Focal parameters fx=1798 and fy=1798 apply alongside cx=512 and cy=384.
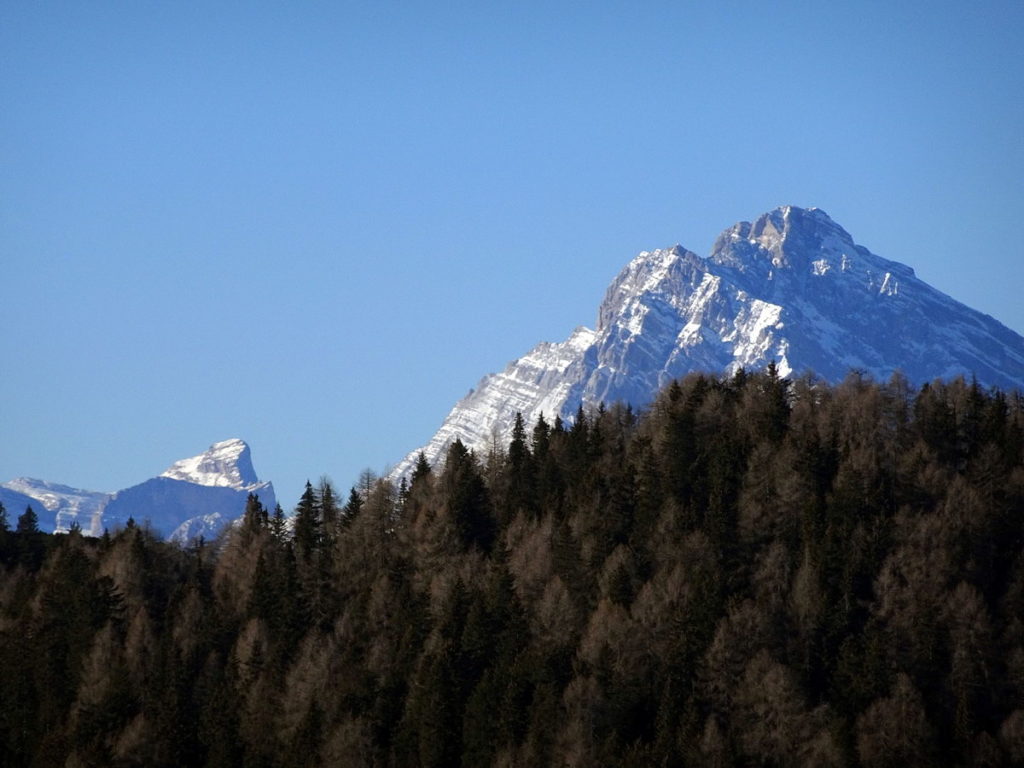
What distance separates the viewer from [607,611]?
159m

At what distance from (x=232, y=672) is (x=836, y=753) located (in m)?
60.6

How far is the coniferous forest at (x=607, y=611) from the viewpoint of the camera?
478 feet

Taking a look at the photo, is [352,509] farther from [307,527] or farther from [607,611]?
[607,611]

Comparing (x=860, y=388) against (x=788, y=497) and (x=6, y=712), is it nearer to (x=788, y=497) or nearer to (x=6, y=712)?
(x=788, y=497)

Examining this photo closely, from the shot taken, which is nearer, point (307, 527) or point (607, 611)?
point (607, 611)

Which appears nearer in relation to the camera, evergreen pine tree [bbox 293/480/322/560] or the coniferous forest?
the coniferous forest

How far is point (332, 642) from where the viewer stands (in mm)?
172875

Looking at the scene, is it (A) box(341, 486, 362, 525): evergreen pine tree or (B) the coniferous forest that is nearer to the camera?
(B) the coniferous forest

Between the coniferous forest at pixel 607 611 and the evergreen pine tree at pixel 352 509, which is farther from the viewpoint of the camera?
the evergreen pine tree at pixel 352 509

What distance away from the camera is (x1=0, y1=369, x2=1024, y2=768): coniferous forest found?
146 m

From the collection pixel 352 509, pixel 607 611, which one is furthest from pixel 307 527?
pixel 607 611

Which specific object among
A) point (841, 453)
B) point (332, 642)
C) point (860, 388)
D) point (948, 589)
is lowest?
point (332, 642)

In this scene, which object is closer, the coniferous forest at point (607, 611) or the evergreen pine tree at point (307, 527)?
the coniferous forest at point (607, 611)

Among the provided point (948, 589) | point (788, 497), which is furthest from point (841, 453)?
point (948, 589)
